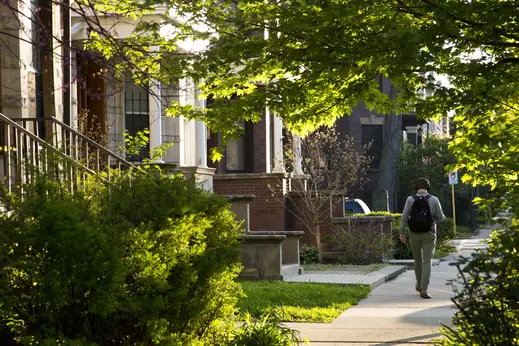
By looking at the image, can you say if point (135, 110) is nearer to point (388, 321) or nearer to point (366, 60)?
point (388, 321)

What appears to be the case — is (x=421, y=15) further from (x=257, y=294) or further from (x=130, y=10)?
(x=257, y=294)

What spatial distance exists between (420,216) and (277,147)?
10907mm

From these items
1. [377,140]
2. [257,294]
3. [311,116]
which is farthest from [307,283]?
[377,140]

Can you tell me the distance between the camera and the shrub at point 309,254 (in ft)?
72.7

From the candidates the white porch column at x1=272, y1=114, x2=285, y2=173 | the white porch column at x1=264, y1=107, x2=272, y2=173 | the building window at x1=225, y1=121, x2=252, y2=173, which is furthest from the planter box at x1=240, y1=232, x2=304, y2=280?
the building window at x1=225, y1=121, x2=252, y2=173

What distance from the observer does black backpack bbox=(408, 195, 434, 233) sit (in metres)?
13.9

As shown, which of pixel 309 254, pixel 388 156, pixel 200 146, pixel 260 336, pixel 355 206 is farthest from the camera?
pixel 388 156

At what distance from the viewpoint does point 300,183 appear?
23016 millimetres

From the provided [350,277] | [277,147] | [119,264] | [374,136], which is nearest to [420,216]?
[350,277]

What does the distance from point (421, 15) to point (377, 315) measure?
4768 millimetres

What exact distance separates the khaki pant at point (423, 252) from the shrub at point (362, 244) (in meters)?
7.06

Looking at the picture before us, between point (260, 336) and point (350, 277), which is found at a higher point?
point (260, 336)

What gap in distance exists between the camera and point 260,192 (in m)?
23.3

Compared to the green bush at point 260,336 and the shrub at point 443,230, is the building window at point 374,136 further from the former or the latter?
the green bush at point 260,336
